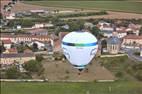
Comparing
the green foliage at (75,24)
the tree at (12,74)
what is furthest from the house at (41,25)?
the tree at (12,74)

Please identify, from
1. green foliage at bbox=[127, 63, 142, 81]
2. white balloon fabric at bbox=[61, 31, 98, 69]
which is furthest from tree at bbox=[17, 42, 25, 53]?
white balloon fabric at bbox=[61, 31, 98, 69]

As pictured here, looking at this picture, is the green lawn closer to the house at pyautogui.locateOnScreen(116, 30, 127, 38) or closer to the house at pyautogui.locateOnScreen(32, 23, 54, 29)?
the house at pyautogui.locateOnScreen(116, 30, 127, 38)

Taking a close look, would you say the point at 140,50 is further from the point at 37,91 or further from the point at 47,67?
the point at 37,91

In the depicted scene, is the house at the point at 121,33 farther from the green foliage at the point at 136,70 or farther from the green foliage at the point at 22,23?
the green foliage at the point at 136,70

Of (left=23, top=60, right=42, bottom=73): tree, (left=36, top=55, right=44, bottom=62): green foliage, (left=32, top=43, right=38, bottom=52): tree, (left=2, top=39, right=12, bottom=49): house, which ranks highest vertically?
(left=23, top=60, right=42, bottom=73): tree

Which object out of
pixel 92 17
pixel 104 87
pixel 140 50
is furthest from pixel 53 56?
pixel 92 17
